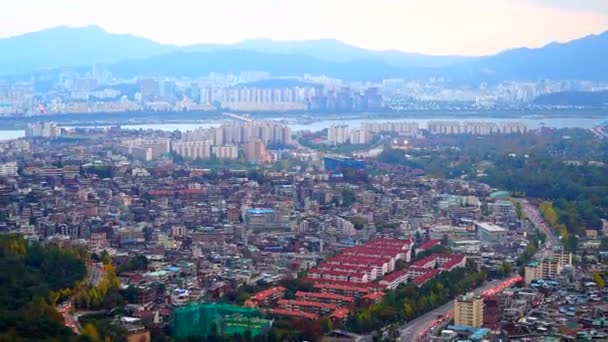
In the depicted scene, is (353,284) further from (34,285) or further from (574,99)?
(574,99)

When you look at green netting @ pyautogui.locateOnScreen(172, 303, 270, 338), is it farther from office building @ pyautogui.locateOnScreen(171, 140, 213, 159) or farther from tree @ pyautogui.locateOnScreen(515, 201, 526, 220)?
office building @ pyautogui.locateOnScreen(171, 140, 213, 159)

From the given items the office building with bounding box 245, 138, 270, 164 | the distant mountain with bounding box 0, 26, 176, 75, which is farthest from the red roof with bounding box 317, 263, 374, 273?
the distant mountain with bounding box 0, 26, 176, 75

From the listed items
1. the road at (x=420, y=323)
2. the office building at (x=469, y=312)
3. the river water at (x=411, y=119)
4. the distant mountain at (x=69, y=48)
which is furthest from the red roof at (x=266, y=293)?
the distant mountain at (x=69, y=48)

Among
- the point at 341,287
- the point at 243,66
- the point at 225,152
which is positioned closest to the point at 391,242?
the point at 341,287

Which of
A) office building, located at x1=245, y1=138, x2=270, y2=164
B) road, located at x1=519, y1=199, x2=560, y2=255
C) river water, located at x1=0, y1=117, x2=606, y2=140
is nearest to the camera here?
road, located at x1=519, y1=199, x2=560, y2=255

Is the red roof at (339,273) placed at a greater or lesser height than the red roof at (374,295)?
greater

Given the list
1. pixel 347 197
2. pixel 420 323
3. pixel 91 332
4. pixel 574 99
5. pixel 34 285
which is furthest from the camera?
pixel 574 99

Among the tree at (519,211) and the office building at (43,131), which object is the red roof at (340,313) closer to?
the tree at (519,211)
